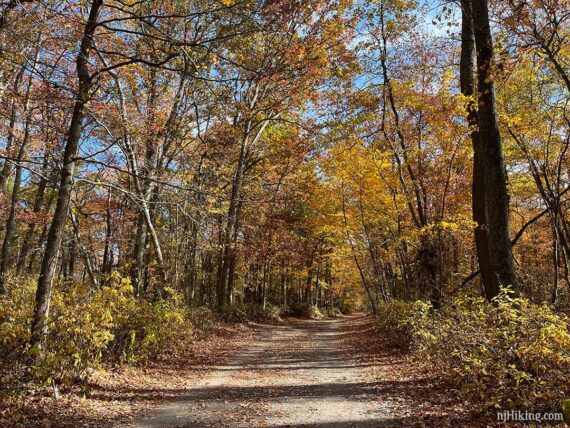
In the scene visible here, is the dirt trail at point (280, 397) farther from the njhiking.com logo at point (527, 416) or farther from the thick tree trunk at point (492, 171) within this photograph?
the thick tree trunk at point (492, 171)

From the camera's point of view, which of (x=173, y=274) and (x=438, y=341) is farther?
(x=173, y=274)

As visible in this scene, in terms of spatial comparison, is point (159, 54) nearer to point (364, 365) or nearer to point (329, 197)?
point (364, 365)

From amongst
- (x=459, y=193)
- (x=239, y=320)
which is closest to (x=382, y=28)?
(x=459, y=193)

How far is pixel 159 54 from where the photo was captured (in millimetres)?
7152

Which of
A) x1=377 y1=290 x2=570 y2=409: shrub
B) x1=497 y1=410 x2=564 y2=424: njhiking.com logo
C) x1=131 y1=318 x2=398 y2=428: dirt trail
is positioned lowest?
x1=131 y1=318 x2=398 y2=428: dirt trail

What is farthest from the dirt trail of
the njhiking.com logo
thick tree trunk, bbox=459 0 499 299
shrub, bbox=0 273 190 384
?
thick tree trunk, bbox=459 0 499 299

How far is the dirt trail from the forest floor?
15 mm

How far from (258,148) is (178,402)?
55.6 ft

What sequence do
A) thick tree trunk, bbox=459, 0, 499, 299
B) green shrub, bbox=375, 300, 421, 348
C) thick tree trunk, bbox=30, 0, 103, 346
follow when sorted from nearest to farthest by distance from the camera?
1. thick tree trunk, bbox=30, 0, 103, 346
2. thick tree trunk, bbox=459, 0, 499, 299
3. green shrub, bbox=375, 300, 421, 348

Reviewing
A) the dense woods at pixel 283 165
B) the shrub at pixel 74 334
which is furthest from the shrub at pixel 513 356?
the shrub at pixel 74 334

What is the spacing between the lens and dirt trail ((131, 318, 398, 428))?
5555mm

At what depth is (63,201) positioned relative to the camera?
6.56 m

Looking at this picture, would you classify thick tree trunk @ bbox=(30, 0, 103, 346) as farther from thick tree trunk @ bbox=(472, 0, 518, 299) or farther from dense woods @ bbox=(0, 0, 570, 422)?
thick tree trunk @ bbox=(472, 0, 518, 299)

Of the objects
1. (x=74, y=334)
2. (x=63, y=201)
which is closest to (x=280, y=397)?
(x=74, y=334)
